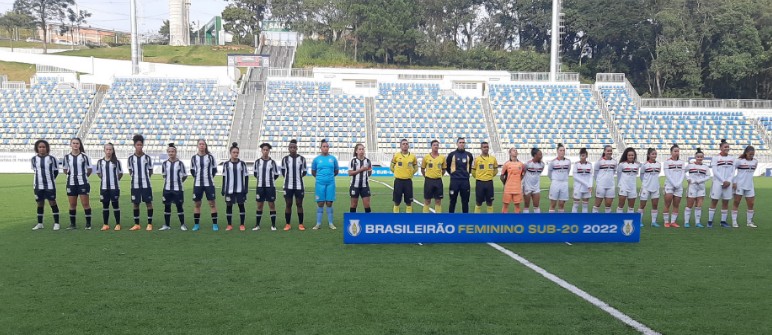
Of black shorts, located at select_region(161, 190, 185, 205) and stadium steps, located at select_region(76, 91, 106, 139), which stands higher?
stadium steps, located at select_region(76, 91, 106, 139)

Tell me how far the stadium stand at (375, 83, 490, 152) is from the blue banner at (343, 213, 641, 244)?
25359 millimetres

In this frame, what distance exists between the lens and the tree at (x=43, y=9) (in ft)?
256

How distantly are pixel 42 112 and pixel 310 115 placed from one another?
16.5 meters

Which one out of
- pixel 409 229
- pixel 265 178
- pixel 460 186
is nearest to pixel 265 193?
pixel 265 178

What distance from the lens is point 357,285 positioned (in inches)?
271

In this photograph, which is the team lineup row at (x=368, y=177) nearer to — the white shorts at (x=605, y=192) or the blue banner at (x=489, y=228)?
the white shorts at (x=605, y=192)

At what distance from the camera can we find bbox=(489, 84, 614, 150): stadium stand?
119 ft

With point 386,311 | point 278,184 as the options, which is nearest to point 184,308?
point 386,311

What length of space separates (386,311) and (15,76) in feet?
196

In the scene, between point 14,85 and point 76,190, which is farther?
point 14,85

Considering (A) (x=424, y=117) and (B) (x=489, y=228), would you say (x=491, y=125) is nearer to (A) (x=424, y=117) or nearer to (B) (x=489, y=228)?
(A) (x=424, y=117)

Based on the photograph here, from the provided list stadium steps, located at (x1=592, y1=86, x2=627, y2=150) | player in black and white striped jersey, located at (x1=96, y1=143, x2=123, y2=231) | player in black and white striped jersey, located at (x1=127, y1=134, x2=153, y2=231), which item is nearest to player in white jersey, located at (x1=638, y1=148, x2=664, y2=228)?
player in black and white striped jersey, located at (x1=127, y1=134, x2=153, y2=231)

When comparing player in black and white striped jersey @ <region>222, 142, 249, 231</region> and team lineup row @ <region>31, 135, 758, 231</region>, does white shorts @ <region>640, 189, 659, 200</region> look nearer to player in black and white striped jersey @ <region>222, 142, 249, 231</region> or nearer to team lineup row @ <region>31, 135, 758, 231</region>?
team lineup row @ <region>31, 135, 758, 231</region>

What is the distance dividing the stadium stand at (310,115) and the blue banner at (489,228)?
25.5 m
